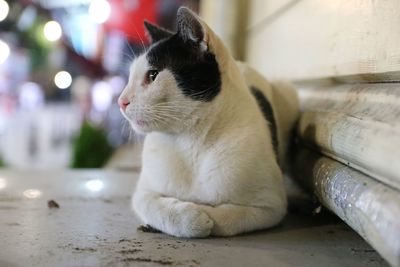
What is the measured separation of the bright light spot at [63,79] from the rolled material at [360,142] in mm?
3109

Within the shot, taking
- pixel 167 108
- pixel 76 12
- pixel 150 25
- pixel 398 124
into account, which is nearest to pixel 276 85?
pixel 150 25

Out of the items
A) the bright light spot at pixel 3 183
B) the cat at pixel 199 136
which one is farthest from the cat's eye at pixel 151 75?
the bright light spot at pixel 3 183

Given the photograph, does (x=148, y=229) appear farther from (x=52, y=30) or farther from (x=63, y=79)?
(x=63, y=79)

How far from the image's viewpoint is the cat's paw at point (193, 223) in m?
0.91

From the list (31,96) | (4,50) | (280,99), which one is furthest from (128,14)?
(280,99)

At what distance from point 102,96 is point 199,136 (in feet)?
13.1

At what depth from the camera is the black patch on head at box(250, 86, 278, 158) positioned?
1.20 metres

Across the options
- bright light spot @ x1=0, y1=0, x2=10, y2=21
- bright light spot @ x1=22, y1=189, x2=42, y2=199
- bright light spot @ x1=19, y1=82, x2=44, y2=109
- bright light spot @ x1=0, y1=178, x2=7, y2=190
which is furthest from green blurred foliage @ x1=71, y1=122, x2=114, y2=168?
bright light spot @ x1=22, y1=189, x2=42, y2=199

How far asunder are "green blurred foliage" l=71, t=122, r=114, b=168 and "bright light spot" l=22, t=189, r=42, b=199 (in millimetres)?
1613

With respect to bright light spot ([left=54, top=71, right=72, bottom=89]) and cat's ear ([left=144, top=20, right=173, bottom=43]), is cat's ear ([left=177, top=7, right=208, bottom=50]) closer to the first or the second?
cat's ear ([left=144, top=20, right=173, bottom=43])

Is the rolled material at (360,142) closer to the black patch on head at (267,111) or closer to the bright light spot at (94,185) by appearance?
the black patch on head at (267,111)

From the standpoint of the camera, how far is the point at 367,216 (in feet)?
2.34

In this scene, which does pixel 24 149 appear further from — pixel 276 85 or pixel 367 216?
pixel 367 216

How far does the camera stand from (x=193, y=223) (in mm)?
912
